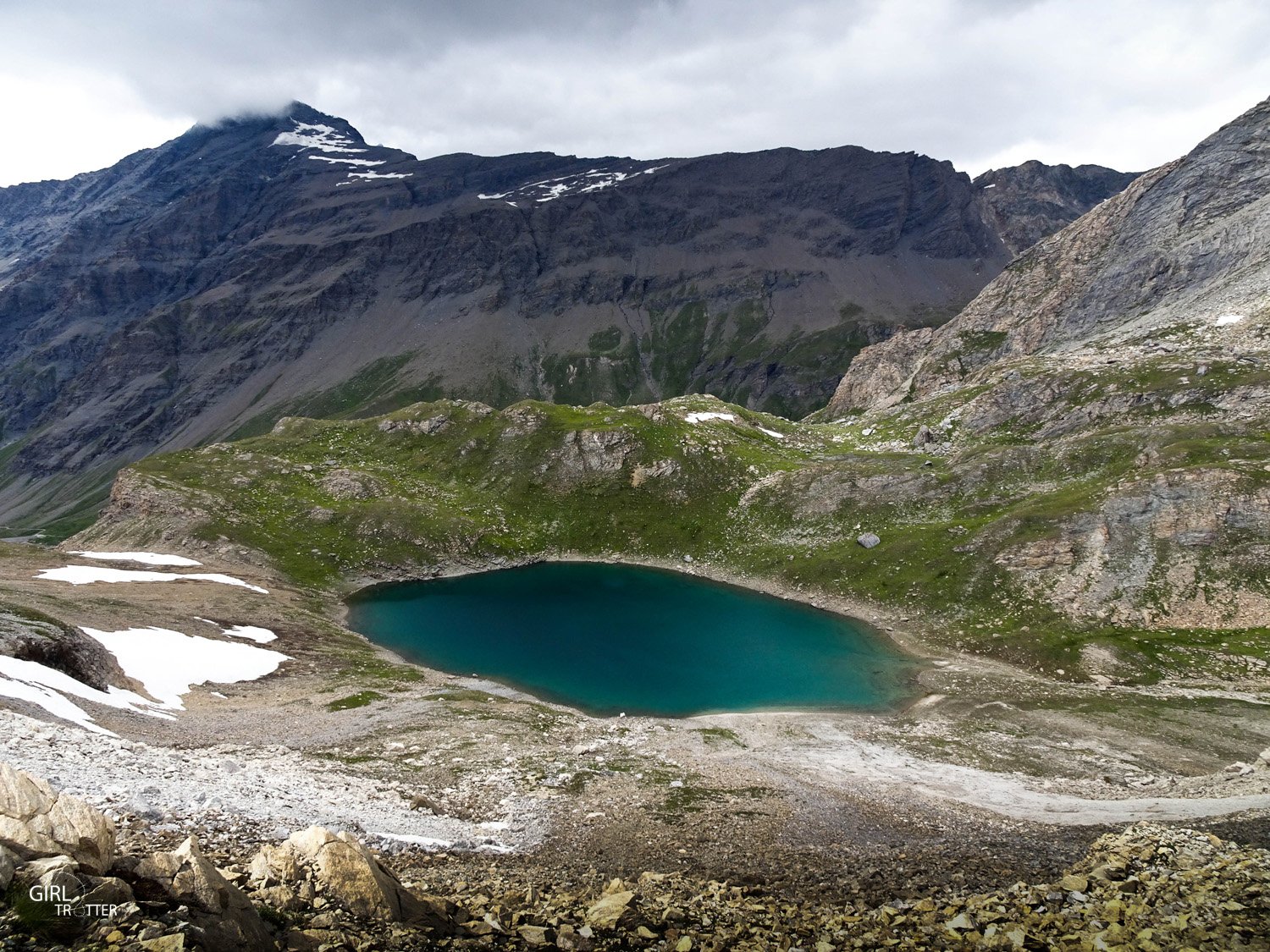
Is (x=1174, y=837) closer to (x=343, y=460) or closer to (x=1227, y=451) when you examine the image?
(x=1227, y=451)

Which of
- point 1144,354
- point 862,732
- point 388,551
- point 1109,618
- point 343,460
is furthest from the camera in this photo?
point 343,460

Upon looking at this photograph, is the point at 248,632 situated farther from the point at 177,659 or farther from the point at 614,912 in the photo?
the point at 614,912

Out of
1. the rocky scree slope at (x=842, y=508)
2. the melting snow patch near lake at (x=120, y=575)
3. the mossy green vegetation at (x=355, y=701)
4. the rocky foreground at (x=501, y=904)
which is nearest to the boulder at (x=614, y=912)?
the rocky foreground at (x=501, y=904)

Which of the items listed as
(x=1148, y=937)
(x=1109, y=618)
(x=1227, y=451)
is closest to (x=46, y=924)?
(x=1148, y=937)

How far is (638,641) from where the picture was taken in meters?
69.7

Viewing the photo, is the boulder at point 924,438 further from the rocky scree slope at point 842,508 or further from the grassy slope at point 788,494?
the grassy slope at point 788,494

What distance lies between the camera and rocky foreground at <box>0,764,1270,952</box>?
10602mm

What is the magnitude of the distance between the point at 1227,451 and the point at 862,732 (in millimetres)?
61435

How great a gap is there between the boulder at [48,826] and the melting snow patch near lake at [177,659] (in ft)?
104

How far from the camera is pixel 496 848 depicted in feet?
70.8

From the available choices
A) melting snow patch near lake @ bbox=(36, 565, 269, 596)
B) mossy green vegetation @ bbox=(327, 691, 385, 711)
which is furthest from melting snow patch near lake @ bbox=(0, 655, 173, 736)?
melting snow patch near lake @ bbox=(36, 565, 269, 596)

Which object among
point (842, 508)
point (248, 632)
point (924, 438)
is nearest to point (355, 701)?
point (248, 632)

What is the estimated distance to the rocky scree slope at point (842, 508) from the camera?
62.9 metres

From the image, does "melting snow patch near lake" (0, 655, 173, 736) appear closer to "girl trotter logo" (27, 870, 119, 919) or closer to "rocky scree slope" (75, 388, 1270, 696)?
"girl trotter logo" (27, 870, 119, 919)
